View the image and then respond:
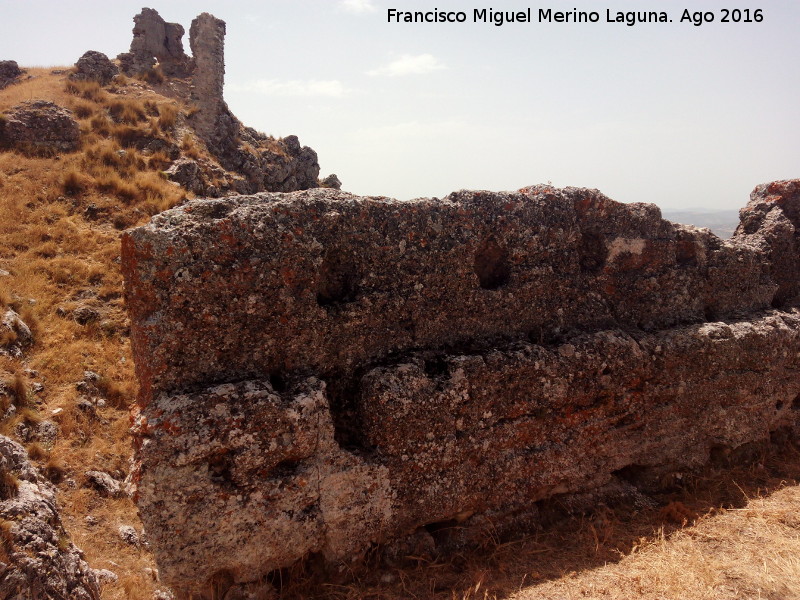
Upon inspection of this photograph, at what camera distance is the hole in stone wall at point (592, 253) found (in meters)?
4.71

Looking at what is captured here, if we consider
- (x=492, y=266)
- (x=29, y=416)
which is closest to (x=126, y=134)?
(x=29, y=416)

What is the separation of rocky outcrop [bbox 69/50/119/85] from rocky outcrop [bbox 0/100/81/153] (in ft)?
12.9

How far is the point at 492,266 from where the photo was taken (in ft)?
14.3

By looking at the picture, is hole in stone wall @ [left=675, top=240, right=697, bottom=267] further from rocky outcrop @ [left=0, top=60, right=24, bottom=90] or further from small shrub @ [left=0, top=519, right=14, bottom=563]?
rocky outcrop @ [left=0, top=60, right=24, bottom=90]

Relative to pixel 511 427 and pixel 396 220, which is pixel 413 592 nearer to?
pixel 511 427

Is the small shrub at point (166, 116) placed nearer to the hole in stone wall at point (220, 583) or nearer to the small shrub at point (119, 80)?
the small shrub at point (119, 80)

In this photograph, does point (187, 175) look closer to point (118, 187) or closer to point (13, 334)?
point (118, 187)

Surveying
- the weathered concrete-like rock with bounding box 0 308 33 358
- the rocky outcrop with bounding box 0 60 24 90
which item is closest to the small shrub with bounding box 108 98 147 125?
the rocky outcrop with bounding box 0 60 24 90

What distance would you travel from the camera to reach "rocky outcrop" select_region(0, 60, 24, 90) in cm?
1784

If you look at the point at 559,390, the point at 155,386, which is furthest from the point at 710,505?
the point at 155,386

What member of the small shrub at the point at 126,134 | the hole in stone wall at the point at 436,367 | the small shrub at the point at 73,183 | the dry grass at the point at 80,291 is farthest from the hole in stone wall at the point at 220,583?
the small shrub at the point at 126,134

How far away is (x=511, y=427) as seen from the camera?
12.8 feet

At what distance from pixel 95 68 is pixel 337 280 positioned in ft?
58.4

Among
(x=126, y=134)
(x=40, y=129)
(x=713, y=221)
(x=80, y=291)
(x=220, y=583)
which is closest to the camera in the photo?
(x=220, y=583)
